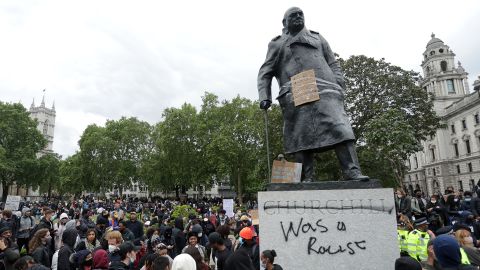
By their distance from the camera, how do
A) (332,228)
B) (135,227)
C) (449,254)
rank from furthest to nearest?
(135,227) < (332,228) < (449,254)

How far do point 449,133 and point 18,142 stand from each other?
66601mm

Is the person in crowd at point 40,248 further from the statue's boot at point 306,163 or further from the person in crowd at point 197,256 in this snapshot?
the statue's boot at point 306,163

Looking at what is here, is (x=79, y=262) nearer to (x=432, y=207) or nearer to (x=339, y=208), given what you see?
(x=339, y=208)

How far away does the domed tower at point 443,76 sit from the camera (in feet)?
224

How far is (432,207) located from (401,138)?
1025cm

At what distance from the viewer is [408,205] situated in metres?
10.5

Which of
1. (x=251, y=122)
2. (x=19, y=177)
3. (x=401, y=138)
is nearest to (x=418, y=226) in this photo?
(x=401, y=138)

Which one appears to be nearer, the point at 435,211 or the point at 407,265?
the point at 407,265

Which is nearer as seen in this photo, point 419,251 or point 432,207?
point 419,251

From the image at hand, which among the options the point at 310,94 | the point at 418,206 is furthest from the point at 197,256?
the point at 418,206

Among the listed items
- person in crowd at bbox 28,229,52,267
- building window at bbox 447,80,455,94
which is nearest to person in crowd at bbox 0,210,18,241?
person in crowd at bbox 28,229,52,267

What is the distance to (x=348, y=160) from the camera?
16.2ft

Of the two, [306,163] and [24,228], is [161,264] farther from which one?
[24,228]

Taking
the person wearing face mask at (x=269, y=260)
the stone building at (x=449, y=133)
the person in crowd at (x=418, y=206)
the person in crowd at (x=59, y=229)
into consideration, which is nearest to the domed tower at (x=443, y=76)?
the stone building at (x=449, y=133)
